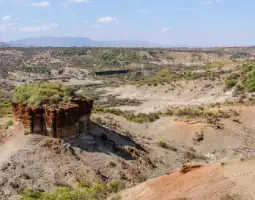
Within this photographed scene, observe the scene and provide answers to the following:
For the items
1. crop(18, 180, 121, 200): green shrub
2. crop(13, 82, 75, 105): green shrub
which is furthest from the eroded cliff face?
crop(18, 180, 121, 200): green shrub

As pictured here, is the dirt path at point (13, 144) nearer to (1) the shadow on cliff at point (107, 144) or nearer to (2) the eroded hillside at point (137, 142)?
(2) the eroded hillside at point (137, 142)

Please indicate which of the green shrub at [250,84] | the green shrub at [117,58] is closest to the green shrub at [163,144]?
the green shrub at [250,84]

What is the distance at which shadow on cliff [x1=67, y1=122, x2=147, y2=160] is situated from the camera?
2411cm

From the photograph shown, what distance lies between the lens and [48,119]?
76.9 ft

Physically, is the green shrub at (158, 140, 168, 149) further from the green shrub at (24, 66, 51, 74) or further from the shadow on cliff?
the green shrub at (24, 66, 51, 74)

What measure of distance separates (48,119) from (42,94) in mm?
2190

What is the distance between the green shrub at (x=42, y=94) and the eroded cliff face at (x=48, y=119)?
624mm

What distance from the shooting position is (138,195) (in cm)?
1541

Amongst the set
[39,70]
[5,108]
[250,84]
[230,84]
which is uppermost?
[250,84]

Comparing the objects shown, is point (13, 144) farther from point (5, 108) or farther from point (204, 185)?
point (5, 108)

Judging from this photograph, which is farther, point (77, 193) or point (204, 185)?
point (77, 193)

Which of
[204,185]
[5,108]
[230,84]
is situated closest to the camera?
[204,185]

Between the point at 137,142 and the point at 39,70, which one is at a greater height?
the point at 137,142

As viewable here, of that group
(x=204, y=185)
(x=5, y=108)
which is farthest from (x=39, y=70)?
(x=204, y=185)
